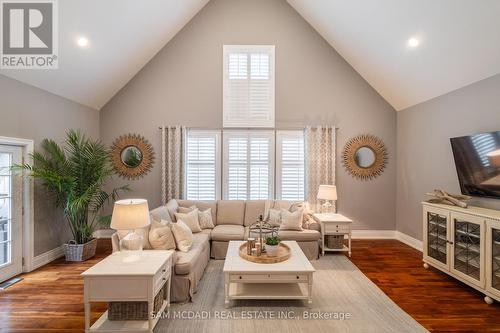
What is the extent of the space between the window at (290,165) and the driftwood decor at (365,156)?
100 centimetres

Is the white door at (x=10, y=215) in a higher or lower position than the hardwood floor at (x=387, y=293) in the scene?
higher

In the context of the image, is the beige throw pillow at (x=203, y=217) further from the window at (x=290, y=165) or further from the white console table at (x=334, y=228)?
the white console table at (x=334, y=228)

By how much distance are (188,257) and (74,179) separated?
2511mm

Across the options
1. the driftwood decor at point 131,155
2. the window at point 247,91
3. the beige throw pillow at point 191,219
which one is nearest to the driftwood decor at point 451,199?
the window at point 247,91

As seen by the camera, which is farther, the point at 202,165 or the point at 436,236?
the point at 202,165

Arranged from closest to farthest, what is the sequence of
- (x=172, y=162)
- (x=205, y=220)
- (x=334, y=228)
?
1. (x=334, y=228)
2. (x=205, y=220)
3. (x=172, y=162)

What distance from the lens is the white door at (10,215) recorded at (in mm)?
3393

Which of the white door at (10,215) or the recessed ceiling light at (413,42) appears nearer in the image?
the white door at (10,215)

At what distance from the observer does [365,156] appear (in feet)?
17.6

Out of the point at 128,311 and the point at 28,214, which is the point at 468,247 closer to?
the point at 128,311

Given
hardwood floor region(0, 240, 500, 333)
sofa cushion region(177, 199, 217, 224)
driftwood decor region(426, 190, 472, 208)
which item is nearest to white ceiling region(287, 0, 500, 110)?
driftwood decor region(426, 190, 472, 208)

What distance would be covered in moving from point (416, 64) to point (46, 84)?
Answer: 6.11 m

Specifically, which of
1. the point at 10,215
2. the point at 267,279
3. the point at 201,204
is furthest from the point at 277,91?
the point at 10,215

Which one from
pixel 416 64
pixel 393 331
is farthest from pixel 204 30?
pixel 393 331
